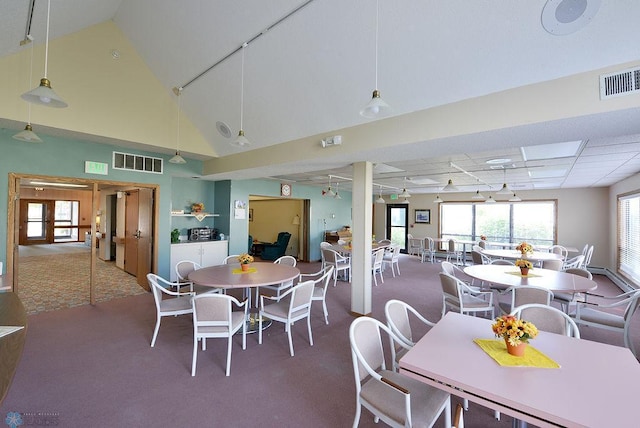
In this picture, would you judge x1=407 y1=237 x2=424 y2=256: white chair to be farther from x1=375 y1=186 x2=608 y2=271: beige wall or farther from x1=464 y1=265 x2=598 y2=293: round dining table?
x1=464 y1=265 x2=598 y2=293: round dining table

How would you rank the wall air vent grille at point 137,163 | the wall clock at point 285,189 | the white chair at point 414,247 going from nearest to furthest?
the wall air vent grille at point 137,163
the wall clock at point 285,189
the white chair at point 414,247

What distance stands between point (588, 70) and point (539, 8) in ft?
2.26

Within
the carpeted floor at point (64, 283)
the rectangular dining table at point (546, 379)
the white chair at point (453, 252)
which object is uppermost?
the rectangular dining table at point (546, 379)

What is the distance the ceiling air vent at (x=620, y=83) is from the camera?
2080 millimetres

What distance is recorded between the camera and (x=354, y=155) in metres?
3.79

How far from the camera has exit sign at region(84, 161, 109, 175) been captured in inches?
175

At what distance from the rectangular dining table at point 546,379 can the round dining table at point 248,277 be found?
1.93m

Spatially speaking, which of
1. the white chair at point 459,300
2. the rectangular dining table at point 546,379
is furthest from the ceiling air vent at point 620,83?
the white chair at point 459,300

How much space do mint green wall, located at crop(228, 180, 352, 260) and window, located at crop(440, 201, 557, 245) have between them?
4.04m

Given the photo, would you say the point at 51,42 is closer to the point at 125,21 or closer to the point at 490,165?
the point at 125,21

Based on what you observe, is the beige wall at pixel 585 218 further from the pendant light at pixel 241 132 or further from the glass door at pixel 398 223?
the pendant light at pixel 241 132

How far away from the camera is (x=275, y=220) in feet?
A: 34.0

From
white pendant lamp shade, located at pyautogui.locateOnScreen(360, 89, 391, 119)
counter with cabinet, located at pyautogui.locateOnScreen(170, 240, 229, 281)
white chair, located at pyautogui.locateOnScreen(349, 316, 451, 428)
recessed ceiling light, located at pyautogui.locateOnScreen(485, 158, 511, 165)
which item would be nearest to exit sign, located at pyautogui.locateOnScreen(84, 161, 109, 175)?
counter with cabinet, located at pyautogui.locateOnScreen(170, 240, 229, 281)

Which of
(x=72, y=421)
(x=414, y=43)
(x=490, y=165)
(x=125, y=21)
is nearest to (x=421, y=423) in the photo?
(x=72, y=421)
